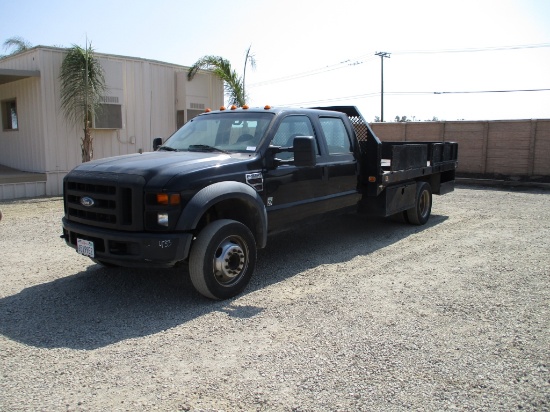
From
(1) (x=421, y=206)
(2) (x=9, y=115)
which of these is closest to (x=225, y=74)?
(2) (x=9, y=115)

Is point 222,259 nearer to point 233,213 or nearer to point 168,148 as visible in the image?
point 233,213

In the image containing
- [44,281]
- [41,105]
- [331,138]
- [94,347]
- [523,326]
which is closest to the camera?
[94,347]

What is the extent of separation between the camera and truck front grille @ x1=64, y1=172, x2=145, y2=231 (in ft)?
15.0

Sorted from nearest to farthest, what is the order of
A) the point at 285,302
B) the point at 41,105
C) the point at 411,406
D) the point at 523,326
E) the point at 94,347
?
1. the point at 411,406
2. the point at 94,347
3. the point at 523,326
4. the point at 285,302
5. the point at 41,105

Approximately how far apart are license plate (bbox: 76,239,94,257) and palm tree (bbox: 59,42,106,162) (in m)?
8.98

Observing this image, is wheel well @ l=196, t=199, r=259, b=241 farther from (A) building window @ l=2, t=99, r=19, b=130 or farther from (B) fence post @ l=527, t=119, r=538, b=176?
(B) fence post @ l=527, t=119, r=538, b=176

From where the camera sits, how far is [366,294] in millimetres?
5145

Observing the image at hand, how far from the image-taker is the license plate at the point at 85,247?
481cm

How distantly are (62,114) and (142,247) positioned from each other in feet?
34.5

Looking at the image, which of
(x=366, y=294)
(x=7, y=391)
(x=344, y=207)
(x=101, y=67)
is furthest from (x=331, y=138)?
(x=101, y=67)

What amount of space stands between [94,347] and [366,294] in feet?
9.00

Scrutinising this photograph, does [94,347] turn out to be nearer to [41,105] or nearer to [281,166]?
[281,166]

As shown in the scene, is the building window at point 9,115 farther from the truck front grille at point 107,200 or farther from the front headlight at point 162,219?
the front headlight at point 162,219

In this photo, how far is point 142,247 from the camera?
4.50 meters
